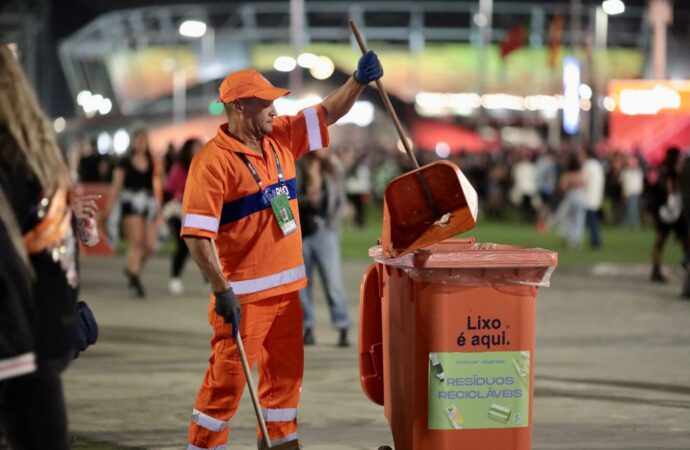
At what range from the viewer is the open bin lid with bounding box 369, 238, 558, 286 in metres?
5.66

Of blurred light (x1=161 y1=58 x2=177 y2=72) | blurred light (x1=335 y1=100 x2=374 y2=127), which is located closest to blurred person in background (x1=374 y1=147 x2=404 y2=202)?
blurred light (x1=335 y1=100 x2=374 y2=127)

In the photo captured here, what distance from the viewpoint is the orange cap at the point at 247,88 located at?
590cm

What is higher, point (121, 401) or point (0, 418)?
point (0, 418)

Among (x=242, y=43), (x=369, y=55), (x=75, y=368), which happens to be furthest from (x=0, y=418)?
(x=242, y=43)

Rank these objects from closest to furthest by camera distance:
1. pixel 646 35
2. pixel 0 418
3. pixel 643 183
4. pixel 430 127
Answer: pixel 0 418 < pixel 643 183 < pixel 430 127 < pixel 646 35

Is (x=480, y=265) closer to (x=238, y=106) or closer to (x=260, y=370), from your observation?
(x=260, y=370)

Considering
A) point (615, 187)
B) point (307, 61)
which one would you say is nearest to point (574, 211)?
point (615, 187)

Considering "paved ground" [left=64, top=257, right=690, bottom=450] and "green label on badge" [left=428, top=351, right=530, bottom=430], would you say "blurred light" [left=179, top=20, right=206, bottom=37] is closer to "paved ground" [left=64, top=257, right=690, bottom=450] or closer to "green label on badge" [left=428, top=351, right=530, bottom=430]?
"paved ground" [left=64, top=257, right=690, bottom=450]

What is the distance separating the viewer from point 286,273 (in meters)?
5.96

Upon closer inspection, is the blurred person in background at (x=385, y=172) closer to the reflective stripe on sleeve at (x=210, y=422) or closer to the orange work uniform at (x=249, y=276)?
the orange work uniform at (x=249, y=276)

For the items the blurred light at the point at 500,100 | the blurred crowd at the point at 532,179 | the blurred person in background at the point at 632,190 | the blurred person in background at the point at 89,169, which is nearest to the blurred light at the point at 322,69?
the blurred crowd at the point at 532,179

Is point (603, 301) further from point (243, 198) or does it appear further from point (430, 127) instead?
point (430, 127)

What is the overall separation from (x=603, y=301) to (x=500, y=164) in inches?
878

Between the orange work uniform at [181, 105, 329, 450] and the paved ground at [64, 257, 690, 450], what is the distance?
1.03m
